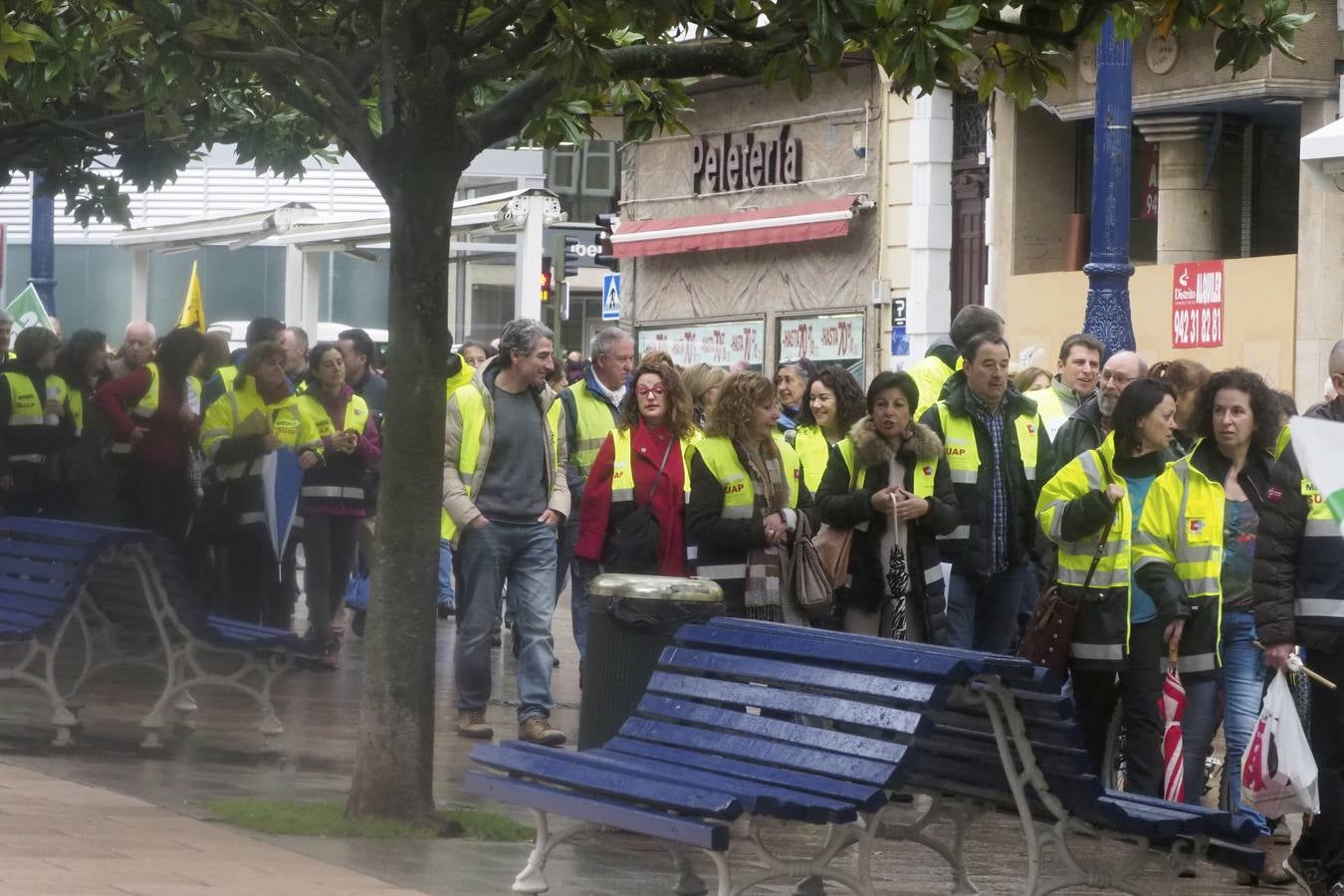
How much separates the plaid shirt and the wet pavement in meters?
1.22

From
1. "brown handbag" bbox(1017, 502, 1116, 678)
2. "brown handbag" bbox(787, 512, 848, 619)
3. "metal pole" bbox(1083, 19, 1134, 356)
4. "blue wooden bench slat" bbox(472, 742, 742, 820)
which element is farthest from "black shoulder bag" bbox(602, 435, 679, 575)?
"metal pole" bbox(1083, 19, 1134, 356)

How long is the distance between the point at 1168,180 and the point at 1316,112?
6.39 ft

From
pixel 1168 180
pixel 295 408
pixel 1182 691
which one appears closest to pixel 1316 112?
pixel 1168 180

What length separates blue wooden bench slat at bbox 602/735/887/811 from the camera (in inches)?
264

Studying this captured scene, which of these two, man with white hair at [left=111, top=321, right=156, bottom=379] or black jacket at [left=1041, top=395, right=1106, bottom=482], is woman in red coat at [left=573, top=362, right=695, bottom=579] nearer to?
black jacket at [left=1041, top=395, right=1106, bottom=482]

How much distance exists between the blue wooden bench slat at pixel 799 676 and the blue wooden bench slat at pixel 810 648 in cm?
3

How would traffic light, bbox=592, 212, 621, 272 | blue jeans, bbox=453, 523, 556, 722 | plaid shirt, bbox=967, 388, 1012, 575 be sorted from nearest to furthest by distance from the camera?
plaid shirt, bbox=967, 388, 1012, 575, blue jeans, bbox=453, 523, 556, 722, traffic light, bbox=592, 212, 621, 272

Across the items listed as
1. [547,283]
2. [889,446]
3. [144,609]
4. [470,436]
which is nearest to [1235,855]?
[889,446]

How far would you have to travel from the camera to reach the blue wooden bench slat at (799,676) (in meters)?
6.90

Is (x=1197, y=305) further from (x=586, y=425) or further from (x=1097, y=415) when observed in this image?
(x=1097, y=415)

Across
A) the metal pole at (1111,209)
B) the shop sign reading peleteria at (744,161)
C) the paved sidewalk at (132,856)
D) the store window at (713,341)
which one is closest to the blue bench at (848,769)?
the paved sidewalk at (132,856)

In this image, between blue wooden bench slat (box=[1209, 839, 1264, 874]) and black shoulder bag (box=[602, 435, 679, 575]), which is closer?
blue wooden bench slat (box=[1209, 839, 1264, 874])

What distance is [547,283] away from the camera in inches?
1228

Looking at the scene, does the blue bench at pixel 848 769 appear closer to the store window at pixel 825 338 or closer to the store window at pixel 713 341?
the store window at pixel 825 338
